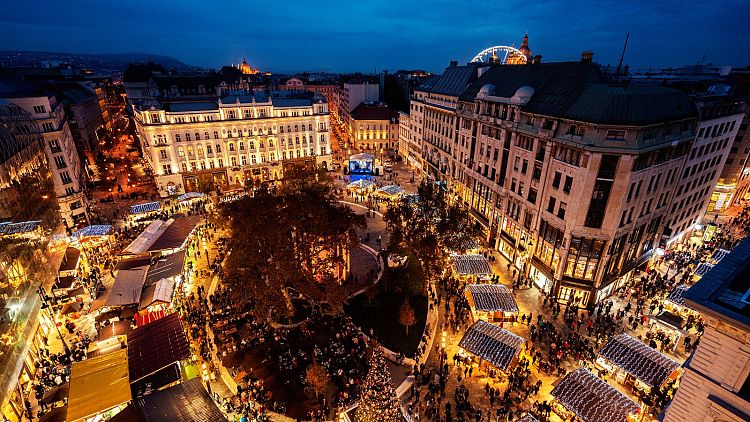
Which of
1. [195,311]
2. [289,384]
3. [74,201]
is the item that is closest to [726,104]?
[289,384]

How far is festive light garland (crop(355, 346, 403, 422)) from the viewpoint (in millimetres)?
15430

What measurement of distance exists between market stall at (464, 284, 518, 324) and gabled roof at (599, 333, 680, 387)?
7.48 meters

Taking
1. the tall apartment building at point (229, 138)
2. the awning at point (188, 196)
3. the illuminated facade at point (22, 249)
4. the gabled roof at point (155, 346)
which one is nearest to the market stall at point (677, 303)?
the gabled roof at point (155, 346)

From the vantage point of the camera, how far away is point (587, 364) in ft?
90.7

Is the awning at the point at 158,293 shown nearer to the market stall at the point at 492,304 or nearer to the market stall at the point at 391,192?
the market stall at the point at 492,304

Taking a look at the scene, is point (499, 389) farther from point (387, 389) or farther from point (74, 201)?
point (74, 201)

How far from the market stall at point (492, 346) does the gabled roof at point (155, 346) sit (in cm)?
2114

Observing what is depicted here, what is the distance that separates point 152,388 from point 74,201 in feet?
142

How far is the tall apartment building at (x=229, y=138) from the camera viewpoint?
59594mm

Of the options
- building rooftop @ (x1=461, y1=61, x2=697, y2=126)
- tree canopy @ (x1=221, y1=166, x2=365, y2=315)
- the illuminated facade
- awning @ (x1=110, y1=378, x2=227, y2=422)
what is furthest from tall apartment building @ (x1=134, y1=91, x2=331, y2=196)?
awning @ (x1=110, y1=378, x2=227, y2=422)

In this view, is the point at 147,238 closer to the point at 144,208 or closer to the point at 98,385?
the point at 144,208

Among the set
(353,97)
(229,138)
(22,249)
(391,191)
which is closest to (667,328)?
(391,191)

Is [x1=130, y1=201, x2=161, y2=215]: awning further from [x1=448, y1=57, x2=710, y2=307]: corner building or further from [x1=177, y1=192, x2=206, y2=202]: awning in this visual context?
[x1=448, y1=57, x2=710, y2=307]: corner building

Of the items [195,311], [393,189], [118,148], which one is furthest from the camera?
[118,148]
